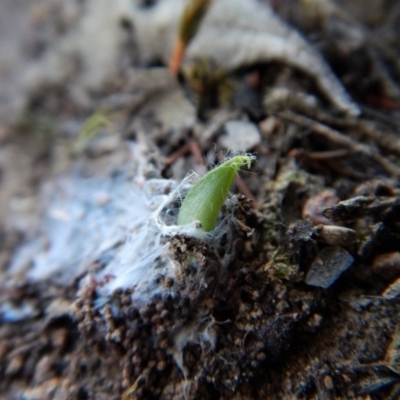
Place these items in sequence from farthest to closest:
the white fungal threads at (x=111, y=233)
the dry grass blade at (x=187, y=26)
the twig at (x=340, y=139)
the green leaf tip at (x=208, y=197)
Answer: the dry grass blade at (x=187, y=26) < the twig at (x=340, y=139) < the white fungal threads at (x=111, y=233) < the green leaf tip at (x=208, y=197)

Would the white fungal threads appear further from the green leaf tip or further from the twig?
the twig

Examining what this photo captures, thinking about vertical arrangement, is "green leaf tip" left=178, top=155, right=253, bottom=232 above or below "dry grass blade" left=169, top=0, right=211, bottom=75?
below

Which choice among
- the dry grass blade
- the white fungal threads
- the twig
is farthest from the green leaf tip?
the dry grass blade

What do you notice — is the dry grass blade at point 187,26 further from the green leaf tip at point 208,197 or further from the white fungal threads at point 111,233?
the green leaf tip at point 208,197

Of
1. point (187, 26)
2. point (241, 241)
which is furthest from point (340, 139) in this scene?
point (187, 26)

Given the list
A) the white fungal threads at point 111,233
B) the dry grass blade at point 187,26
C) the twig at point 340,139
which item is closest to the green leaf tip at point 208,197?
the white fungal threads at point 111,233

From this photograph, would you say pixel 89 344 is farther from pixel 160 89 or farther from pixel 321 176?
pixel 160 89
